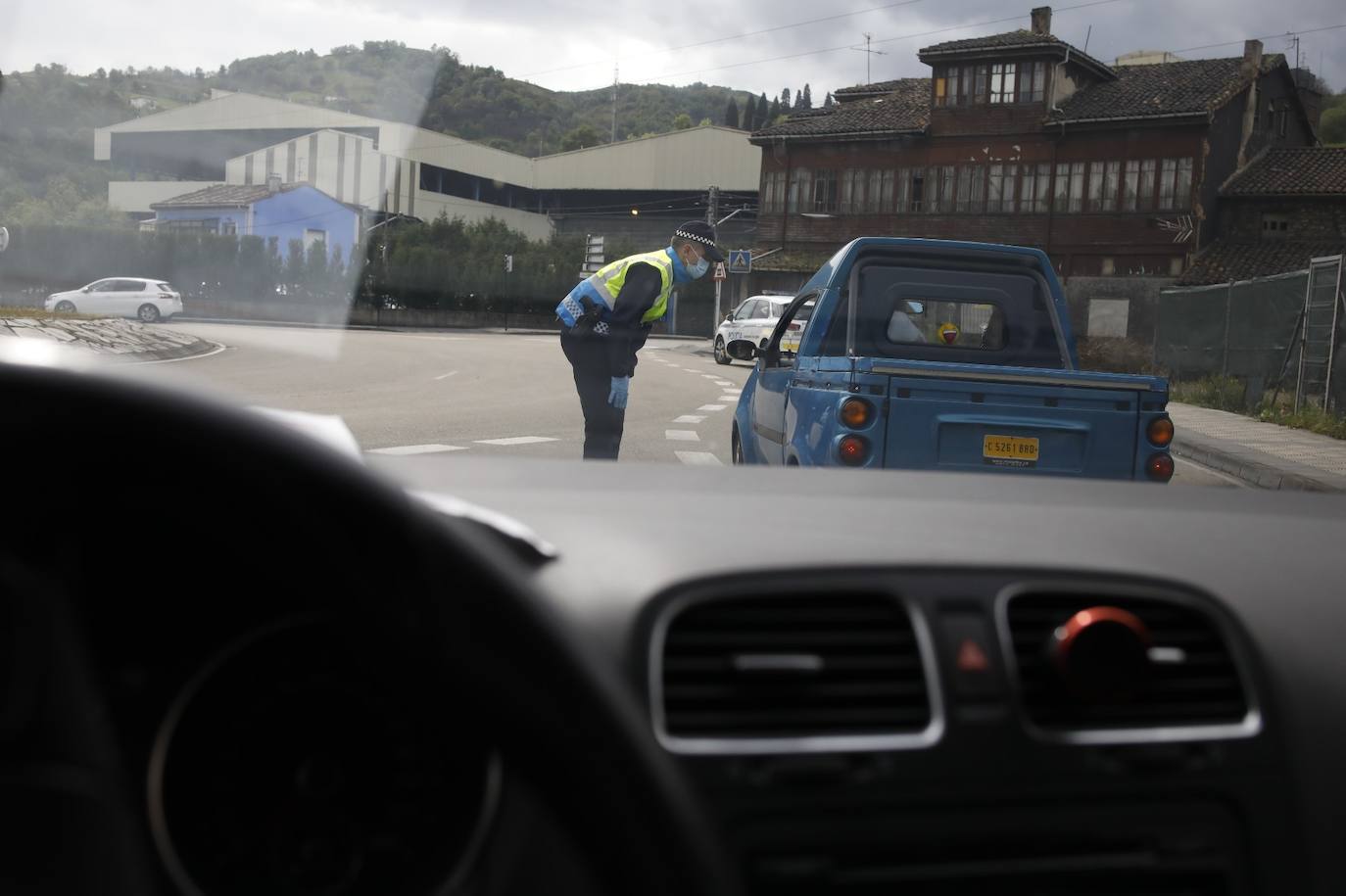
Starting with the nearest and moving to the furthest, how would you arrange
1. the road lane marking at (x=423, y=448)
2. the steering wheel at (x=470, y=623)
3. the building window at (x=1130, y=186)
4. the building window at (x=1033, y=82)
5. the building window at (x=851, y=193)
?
the steering wheel at (x=470, y=623) → the road lane marking at (x=423, y=448) → the building window at (x=851, y=193) → the building window at (x=1033, y=82) → the building window at (x=1130, y=186)

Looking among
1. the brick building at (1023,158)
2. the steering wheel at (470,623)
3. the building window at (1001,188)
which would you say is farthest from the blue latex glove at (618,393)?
the building window at (1001,188)

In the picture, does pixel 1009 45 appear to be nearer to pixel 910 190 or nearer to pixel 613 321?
pixel 910 190

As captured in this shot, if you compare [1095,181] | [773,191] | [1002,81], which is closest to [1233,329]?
[1002,81]

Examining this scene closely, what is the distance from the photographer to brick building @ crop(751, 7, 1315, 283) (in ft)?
132

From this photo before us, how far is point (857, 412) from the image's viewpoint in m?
5.92

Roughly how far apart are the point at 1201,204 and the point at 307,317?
37.9 m

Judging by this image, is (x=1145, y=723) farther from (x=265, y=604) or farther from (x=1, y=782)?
(x=1, y=782)

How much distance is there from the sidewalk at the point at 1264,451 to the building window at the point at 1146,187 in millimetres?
28169

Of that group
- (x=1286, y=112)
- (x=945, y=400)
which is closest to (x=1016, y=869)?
(x=945, y=400)

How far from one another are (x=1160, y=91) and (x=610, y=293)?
4129 centimetres

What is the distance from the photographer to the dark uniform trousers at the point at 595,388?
26.1 ft

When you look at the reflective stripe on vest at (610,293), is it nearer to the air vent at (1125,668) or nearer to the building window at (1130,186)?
the air vent at (1125,668)

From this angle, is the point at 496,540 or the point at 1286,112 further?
the point at 1286,112

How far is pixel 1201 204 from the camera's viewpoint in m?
45.7
